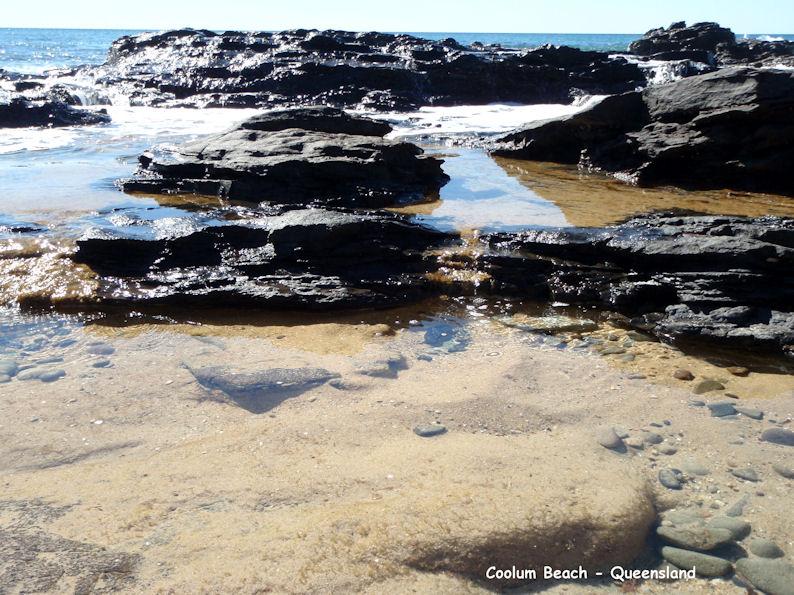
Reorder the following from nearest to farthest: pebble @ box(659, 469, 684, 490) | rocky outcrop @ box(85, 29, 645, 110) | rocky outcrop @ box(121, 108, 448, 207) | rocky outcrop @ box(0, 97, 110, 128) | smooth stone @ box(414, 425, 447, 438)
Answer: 1. pebble @ box(659, 469, 684, 490)
2. smooth stone @ box(414, 425, 447, 438)
3. rocky outcrop @ box(121, 108, 448, 207)
4. rocky outcrop @ box(0, 97, 110, 128)
5. rocky outcrop @ box(85, 29, 645, 110)

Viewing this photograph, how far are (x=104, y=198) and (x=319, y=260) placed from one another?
3887 mm

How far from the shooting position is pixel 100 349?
4547 millimetres

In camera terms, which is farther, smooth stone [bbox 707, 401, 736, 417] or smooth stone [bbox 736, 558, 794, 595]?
smooth stone [bbox 707, 401, 736, 417]

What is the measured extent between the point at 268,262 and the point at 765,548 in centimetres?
420

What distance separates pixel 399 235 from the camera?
623cm

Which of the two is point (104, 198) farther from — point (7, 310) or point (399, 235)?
point (399, 235)

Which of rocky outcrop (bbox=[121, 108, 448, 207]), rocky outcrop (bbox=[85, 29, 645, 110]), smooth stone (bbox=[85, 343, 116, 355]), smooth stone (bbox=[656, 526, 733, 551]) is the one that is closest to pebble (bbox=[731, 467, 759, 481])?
smooth stone (bbox=[656, 526, 733, 551])

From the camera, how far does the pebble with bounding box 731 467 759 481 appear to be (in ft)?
10.2

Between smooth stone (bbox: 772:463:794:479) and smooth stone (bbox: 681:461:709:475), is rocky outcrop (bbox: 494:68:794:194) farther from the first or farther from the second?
smooth stone (bbox: 681:461:709:475)

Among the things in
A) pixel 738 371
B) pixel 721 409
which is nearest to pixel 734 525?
pixel 721 409

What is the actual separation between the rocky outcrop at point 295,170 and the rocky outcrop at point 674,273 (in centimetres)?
290

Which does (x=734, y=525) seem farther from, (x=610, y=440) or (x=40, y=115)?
(x=40, y=115)

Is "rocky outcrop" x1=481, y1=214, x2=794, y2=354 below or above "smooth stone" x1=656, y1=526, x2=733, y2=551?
above

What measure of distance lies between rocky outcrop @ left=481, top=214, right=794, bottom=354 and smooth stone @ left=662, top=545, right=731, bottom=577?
243 cm
